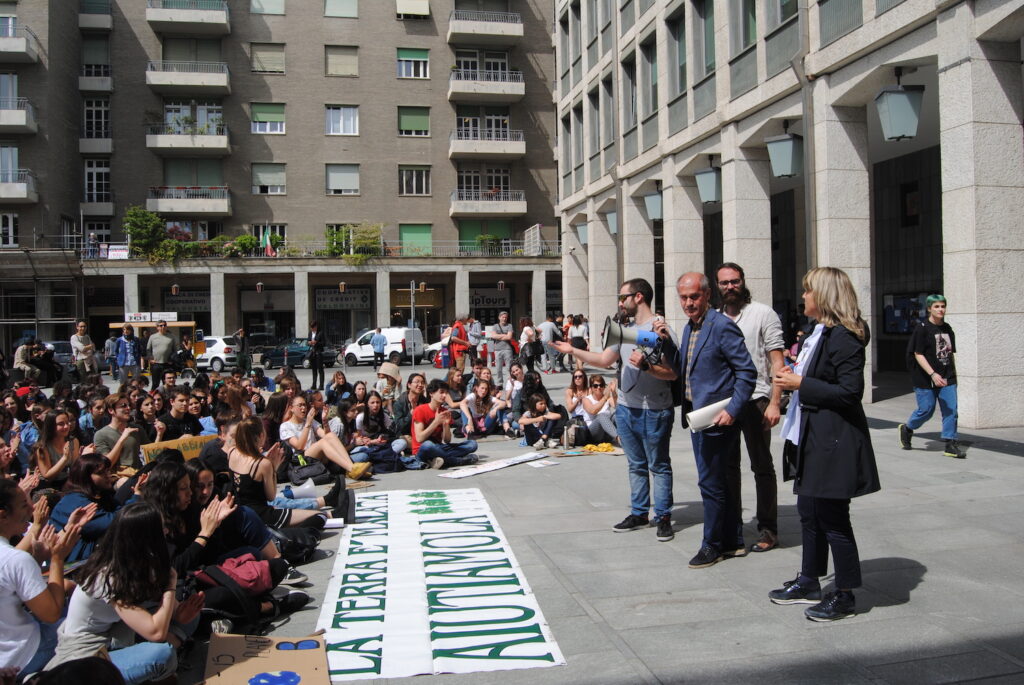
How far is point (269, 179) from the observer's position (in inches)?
1763

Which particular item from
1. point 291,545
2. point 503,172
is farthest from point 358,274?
point 291,545

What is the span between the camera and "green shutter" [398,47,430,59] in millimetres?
46000

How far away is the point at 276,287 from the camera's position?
4531cm

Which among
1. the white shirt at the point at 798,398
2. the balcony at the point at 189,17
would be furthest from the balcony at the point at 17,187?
the white shirt at the point at 798,398

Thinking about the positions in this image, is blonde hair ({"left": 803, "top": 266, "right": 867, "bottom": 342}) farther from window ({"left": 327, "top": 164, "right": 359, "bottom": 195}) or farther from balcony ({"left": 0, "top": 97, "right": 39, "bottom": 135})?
balcony ({"left": 0, "top": 97, "right": 39, "bottom": 135})

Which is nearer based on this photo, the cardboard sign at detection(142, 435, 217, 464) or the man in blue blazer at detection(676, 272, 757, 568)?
the man in blue blazer at detection(676, 272, 757, 568)

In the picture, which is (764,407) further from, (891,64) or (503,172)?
(503,172)

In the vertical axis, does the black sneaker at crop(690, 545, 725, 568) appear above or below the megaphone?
below

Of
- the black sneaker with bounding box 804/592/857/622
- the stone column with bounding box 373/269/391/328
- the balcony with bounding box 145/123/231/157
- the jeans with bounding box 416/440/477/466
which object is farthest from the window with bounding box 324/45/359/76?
the black sneaker with bounding box 804/592/857/622

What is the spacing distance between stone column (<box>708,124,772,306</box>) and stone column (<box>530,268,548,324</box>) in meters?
26.8

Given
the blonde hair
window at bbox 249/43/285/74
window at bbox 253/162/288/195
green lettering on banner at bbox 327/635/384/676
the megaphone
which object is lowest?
green lettering on banner at bbox 327/635/384/676

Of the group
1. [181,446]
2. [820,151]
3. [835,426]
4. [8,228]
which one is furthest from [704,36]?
[8,228]

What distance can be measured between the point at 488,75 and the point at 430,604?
44243 millimetres

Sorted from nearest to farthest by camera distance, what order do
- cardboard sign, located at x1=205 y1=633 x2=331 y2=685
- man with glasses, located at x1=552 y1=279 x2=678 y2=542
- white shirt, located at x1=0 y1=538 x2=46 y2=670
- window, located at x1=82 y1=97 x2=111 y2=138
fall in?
white shirt, located at x1=0 y1=538 x2=46 y2=670 < cardboard sign, located at x1=205 y1=633 x2=331 y2=685 < man with glasses, located at x1=552 y1=279 x2=678 y2=542 < window, located at x1=82 y1=97 x2=111 y2=138
